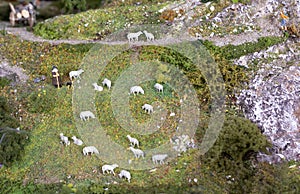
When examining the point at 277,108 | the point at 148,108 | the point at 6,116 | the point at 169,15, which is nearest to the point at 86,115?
the point at 148,108

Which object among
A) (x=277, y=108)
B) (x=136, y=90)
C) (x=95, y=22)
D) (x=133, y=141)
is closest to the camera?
(x=133, y=141)

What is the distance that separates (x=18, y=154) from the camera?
15234mm

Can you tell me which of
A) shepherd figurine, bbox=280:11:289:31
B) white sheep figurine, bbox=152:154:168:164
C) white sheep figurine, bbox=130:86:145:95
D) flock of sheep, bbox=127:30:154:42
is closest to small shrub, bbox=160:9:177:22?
flock of sheep, bbox=127:30:154:42

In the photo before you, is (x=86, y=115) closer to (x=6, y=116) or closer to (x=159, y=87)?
(x=6, y=116)

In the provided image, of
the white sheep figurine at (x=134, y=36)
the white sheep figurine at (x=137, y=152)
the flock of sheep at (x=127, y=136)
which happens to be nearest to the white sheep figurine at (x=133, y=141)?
the flock of sheep at (x=127, y=136)

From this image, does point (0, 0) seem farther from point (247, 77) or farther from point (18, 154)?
point (247, 77)

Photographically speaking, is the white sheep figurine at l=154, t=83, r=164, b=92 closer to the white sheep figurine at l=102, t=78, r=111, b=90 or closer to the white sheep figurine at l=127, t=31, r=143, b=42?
the white sheep figurine at l=102, t=78, r=111, b=90

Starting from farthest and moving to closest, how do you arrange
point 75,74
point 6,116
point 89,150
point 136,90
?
1. point 75,74
2. point 136,90
3. point 6,116
4. point 89,150

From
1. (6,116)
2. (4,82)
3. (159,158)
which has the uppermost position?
(4,82)

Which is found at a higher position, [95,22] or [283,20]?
[283,20]

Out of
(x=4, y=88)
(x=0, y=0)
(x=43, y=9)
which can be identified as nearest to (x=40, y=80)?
(x=4, y=88)

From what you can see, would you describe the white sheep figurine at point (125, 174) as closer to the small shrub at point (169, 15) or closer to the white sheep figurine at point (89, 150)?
the white sheep figurine at point (89, 150)

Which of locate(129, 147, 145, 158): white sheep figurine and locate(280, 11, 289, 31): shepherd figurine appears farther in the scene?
locate(280, 11, 289, 31): shepherd figurine

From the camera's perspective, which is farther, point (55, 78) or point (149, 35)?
point (149, 35)
